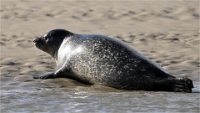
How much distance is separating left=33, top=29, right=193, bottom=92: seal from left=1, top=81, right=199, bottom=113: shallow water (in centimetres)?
16

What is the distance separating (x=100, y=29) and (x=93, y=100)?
6098mm

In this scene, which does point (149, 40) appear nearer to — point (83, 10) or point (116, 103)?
point (83, 10)

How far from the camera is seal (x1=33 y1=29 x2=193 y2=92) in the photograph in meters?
5.89

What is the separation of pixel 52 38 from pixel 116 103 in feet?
8.83

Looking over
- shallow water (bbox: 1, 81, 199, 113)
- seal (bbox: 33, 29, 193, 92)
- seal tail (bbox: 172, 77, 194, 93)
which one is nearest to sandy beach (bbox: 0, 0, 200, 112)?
seal (bbox: 33, 29, 193, 92)

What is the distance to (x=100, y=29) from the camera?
11.3 meters

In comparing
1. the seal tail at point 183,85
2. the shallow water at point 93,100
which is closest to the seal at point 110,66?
the seal tail at point 183,85

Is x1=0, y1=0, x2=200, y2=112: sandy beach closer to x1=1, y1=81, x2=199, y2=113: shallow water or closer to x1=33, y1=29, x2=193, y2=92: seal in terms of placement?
x1=33, y1=29, x2=193, y2=92: seal

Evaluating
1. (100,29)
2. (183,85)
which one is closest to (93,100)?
(183,85)

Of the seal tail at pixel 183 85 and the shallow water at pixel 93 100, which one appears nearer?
the shallow water at pixel 93 100

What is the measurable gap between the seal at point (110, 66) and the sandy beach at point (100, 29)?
0.76ft

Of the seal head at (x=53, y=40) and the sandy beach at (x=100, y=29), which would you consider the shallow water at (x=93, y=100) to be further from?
the seal head at (x=53, y=40)

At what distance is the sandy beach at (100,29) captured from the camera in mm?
7500

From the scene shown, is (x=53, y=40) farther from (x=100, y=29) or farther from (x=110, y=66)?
(x=100, y=29)
